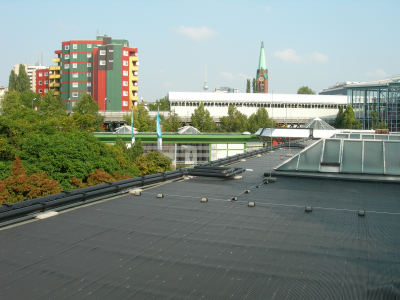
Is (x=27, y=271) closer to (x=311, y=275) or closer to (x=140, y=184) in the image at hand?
(x=311, y=275)

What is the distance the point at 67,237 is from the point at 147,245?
153 cm

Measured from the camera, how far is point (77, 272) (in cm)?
527

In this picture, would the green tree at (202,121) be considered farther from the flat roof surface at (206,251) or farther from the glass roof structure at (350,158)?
the flat roof surface at (206,251)

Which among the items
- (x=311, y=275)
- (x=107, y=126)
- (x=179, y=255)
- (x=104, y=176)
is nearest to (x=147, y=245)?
(x=179, y=255)

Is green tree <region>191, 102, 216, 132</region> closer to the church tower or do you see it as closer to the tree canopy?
the tree canopy

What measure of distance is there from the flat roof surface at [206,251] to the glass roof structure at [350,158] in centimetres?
389

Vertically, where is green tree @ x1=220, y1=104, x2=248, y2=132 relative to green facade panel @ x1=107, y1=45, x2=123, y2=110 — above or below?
below

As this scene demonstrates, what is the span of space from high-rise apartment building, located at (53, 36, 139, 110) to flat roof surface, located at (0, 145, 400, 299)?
83210 mm

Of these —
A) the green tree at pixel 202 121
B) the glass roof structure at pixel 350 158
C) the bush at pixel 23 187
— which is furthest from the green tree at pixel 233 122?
the glass roof structure at pixel 350 158

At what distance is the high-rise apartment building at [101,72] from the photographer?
89.4 metres

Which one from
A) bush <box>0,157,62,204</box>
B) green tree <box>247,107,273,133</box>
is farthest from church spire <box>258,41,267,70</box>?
bush <box>0,157,62,204</box>

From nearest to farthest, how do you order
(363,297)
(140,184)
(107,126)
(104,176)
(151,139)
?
(363,297) → (140,184) → (104,176) → (151,139) → (107,126)

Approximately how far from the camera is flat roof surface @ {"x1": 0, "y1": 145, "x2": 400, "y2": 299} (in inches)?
189

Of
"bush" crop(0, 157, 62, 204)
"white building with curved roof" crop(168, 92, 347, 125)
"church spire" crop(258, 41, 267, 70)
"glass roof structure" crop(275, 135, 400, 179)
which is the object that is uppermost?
"church spire" crop(258, 41, 267, 70)
